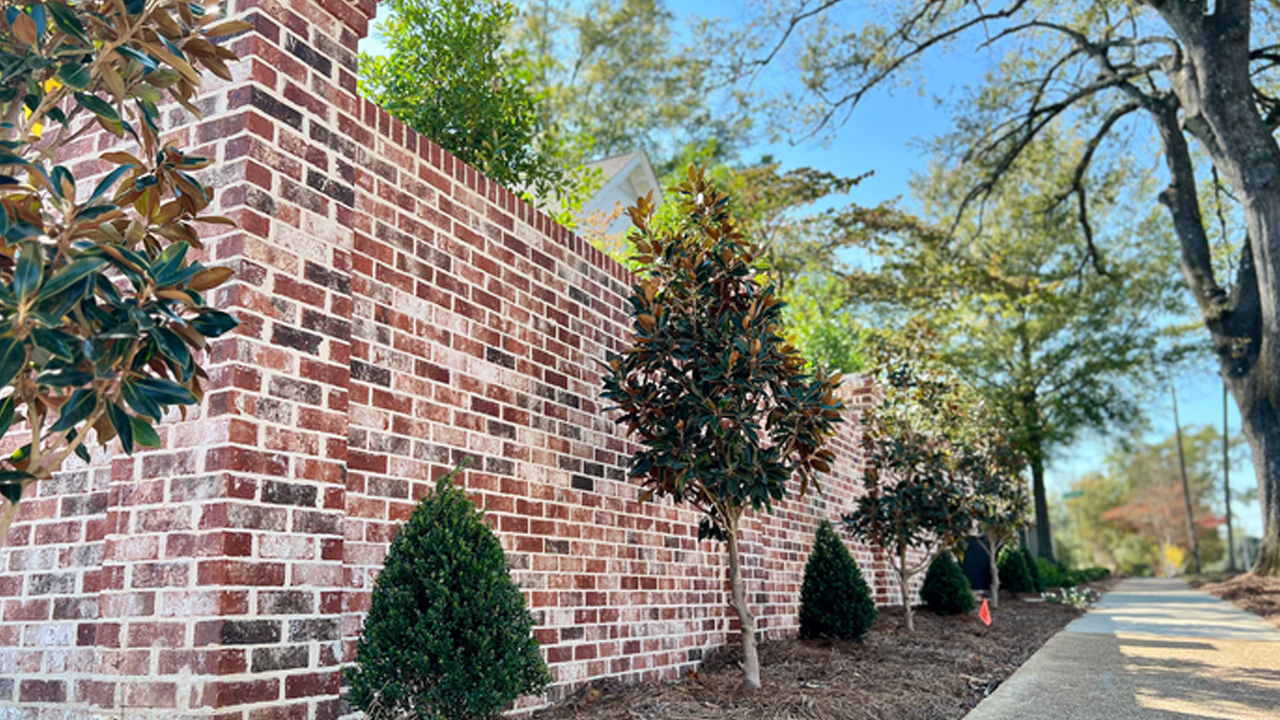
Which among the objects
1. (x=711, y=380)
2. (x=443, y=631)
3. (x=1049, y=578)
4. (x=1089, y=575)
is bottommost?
(x=1089, y=575)

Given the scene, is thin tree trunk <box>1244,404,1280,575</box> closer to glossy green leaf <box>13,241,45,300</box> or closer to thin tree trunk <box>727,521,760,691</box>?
thin tree trunk <box>727,521,760,691</box>

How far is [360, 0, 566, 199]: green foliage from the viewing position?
6.77 meters

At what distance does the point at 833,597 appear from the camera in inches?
321

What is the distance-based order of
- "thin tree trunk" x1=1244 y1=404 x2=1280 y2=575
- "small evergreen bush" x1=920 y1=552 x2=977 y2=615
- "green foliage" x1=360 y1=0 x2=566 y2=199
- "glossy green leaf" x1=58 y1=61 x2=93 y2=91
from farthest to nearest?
1. "thin tree trunk" x1=1244 y1=404 x2=1280 y2=575
2. "small evergreen bush" x1=920 y1=552 x2=977 y2=615
3. "green foliage" x1=360 y1=0 x2=566 y2=199
4. "glossy green leaf" x1=58 y1=61 x2=93 y2=91

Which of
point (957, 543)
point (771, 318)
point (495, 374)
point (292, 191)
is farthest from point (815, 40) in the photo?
point (292, 191)

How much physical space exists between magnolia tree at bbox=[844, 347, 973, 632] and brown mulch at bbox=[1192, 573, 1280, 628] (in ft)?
14.8

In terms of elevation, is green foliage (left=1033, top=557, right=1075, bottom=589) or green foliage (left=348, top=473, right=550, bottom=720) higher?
green foliage (left=348, top=473, right=550, bottom=720)

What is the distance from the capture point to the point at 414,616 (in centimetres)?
361

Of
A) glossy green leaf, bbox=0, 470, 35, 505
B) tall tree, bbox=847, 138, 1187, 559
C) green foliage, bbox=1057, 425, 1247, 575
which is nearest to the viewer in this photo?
glossy green leaf, bbox=0, 470, 35, 505

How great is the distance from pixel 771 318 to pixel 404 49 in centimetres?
372

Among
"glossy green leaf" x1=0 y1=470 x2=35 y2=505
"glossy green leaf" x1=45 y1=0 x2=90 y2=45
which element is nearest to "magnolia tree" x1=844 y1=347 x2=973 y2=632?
"glossy green leaf" x1=0 y1=470 x2=35 y2=505

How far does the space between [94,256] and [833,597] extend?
720 cm

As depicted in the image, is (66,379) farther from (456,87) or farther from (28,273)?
(456,87)

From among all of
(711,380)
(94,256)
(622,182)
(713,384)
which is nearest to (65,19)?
(94,256)
